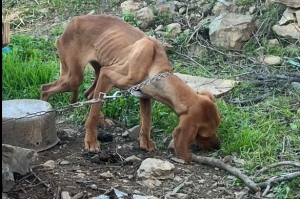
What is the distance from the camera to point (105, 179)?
582 centimetres

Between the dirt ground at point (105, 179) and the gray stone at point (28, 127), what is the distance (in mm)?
111

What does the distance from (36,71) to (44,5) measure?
3273mm

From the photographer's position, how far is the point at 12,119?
6008 mm

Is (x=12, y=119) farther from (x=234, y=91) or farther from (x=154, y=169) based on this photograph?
(x=234, y=91)

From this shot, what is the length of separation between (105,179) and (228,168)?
104 cm

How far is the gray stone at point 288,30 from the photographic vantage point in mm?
8828

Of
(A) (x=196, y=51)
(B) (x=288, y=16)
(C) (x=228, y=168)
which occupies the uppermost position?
(B) (x=288, y=16)

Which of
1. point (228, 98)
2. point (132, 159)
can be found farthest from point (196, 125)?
point (228, 98)

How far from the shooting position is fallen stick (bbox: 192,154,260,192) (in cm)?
560

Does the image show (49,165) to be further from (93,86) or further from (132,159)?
(93,86)

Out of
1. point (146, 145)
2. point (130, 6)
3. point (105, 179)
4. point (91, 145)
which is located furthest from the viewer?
point (130, 6)

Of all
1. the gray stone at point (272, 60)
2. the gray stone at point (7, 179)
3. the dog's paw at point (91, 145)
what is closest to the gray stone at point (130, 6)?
the gray stone at point (272, 60)

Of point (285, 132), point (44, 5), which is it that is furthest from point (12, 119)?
point (44, 5)

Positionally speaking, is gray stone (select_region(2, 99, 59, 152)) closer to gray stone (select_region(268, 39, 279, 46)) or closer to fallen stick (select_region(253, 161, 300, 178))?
→ fallen stick (select_region(253, 161, 300, 178))
